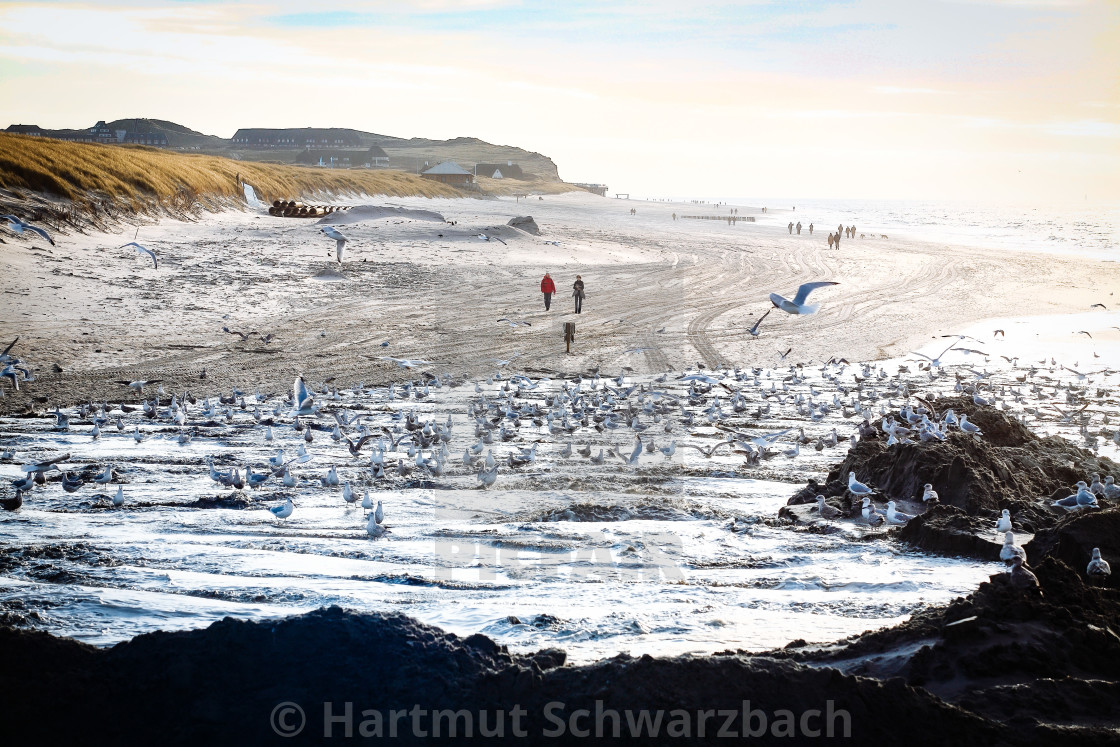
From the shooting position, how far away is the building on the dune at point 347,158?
4833 inches

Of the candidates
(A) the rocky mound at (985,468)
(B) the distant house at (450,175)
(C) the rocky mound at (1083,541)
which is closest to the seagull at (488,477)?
(A) the rocky mound at (985,468)

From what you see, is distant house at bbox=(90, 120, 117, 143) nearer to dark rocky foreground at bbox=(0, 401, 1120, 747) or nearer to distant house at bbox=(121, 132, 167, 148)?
distant house at bbox=(121, 132, 167, 148)

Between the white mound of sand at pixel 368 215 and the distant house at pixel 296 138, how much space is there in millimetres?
120735

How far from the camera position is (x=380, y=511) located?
7457 mm

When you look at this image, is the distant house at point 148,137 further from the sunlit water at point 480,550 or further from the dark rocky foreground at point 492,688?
the dark rocky foreground at point 492,688

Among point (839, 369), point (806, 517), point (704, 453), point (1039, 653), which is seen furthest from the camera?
point (839, 369)

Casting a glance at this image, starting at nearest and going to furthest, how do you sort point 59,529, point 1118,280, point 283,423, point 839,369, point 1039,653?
point 1039,653 < point 59,529 < point 283,423 < point 839,369 < point 1118,280

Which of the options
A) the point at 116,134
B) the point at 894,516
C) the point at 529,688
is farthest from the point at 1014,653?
the point at 116,134

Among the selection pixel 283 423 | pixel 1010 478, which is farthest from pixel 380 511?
pixel 1010 478

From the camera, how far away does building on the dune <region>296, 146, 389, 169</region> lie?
12276 cm

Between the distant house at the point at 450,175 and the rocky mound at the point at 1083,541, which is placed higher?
the distant house at the point at 450,175

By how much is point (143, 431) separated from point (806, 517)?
27.2 feet

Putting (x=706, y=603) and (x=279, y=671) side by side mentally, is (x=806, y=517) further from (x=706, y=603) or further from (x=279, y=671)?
(x=279, y=671)

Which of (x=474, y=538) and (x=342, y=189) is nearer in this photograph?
(x=474, y=538)
